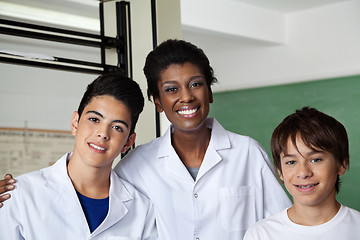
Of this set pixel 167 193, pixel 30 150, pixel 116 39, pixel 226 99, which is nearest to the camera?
pixel 167 193

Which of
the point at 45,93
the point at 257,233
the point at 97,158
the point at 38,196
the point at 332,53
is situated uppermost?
the point at 332,53

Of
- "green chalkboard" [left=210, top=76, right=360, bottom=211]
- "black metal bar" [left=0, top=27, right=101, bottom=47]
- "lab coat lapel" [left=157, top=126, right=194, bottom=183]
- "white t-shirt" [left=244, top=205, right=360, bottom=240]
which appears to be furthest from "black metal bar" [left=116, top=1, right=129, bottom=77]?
"green chalkboard" [left=210, top=76, right=360, bottom=211]

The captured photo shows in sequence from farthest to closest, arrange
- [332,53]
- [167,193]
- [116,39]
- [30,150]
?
[332,53] < [30,150] < [116,39] < [167,193]

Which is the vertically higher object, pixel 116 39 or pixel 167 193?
pixel 116 39

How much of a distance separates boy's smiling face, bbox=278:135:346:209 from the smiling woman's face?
0.37 m

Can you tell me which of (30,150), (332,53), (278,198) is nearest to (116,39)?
(278,198)

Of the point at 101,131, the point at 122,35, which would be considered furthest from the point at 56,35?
the point at 101,131

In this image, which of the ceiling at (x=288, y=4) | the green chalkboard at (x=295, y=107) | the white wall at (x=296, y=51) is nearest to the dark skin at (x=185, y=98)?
the white wall at (x=296, y=51)

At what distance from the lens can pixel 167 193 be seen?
1920 mm

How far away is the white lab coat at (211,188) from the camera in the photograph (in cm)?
190

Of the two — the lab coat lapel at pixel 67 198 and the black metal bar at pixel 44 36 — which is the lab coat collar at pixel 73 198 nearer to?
the lab coat lapel at pixel 67 198

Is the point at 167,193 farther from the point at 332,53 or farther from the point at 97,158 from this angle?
the point at 332,53

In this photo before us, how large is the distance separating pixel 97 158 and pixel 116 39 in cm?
86

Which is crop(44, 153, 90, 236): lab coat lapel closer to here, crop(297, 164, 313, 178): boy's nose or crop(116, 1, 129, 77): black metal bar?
crop(297, 164, 313, 178): boy's nose
